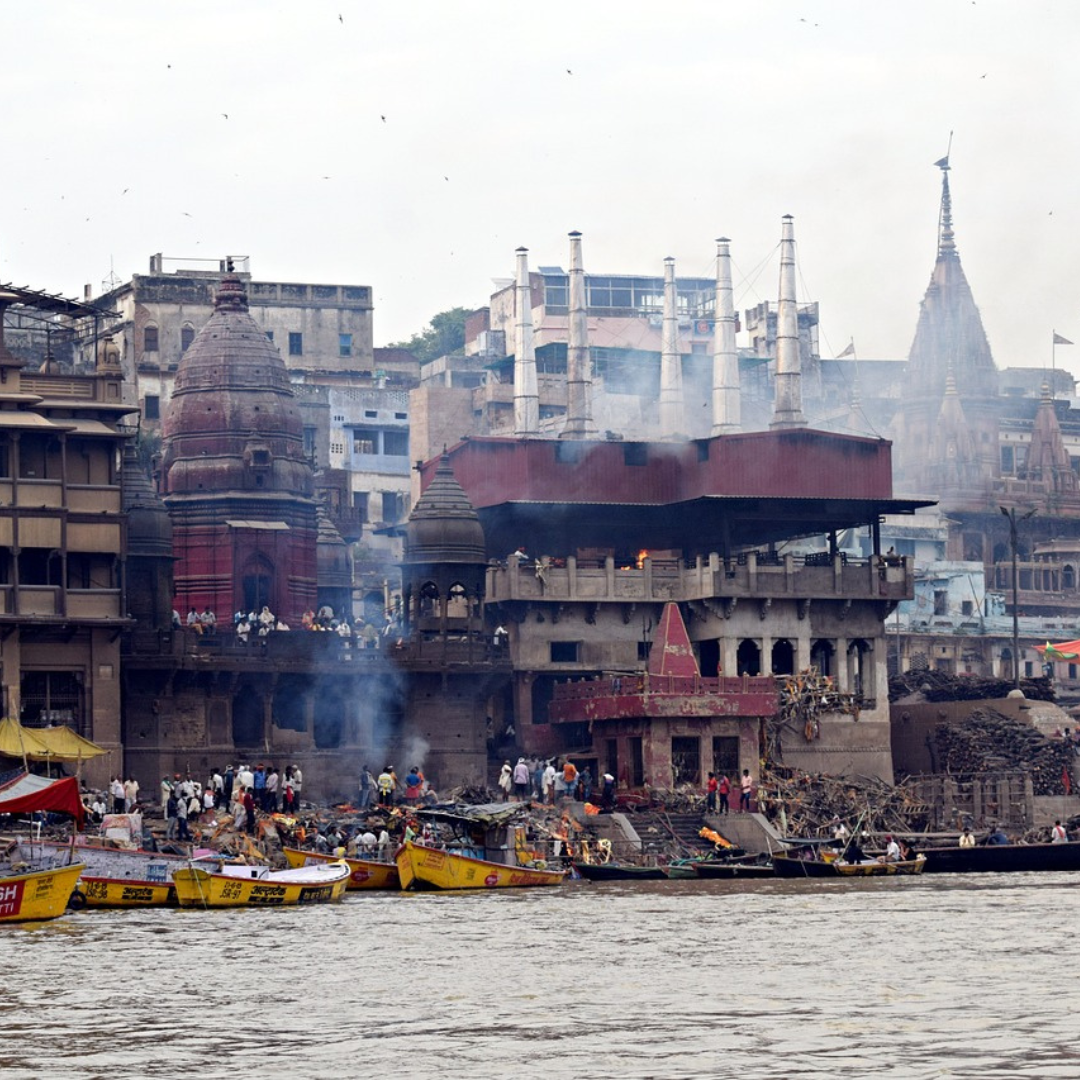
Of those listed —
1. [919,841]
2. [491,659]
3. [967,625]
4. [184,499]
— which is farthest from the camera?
[967,625]

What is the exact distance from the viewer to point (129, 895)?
171 ft

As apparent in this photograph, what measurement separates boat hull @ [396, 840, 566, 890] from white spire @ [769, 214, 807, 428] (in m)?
30.6

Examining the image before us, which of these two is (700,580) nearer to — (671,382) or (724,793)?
(724,793)

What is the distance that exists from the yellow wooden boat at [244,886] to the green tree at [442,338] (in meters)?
93.1

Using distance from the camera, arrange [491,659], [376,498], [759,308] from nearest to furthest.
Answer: [491,659]
[376,498]
[759,308]

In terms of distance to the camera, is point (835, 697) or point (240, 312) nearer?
point (835, 697)

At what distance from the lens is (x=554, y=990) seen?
3722 centimetres

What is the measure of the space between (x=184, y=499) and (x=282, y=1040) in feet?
167

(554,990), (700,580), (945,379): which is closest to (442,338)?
(945,379)

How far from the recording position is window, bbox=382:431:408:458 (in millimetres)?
114562

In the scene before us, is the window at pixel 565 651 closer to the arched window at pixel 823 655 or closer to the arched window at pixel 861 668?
the arched window at pixel 823 655

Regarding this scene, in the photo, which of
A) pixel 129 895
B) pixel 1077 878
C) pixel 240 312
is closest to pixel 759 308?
pixel 240 312

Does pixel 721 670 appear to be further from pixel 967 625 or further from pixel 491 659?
pixel 967 625

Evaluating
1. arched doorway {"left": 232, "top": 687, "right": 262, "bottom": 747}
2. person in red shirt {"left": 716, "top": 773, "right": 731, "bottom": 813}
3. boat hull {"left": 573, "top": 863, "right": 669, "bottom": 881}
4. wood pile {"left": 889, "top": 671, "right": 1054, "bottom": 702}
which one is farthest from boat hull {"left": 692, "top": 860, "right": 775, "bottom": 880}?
wood pile {"left": 889, "top": 671, "right": 1054, "bottom": 702}
